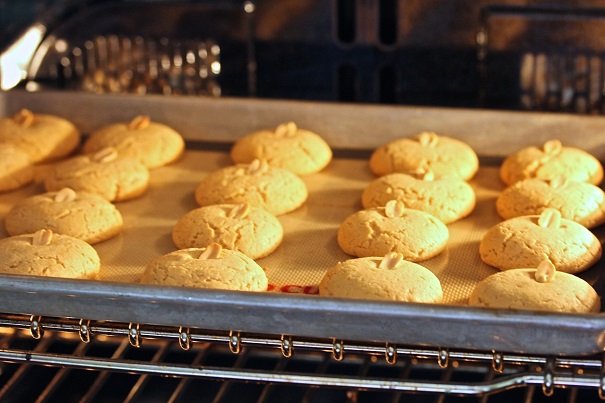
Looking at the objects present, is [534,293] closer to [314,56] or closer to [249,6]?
[314,56]

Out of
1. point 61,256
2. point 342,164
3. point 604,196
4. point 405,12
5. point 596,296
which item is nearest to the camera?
point 596,296

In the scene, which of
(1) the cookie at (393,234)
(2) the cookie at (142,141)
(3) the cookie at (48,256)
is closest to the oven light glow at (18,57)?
(2) the cookie at (142,141)

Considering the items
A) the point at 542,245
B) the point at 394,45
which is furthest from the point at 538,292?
the point at 394,45

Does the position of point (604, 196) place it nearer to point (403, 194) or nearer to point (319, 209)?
point (403, 194)

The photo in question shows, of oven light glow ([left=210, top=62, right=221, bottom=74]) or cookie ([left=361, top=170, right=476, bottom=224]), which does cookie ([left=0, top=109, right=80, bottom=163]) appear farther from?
cookie ([left=361, top=170, right=476, bottom=224])

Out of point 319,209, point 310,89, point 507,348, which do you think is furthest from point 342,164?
point 507,348

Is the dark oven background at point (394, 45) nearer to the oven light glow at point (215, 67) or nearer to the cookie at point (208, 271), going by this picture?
the oven light glow at point (215, 67)
